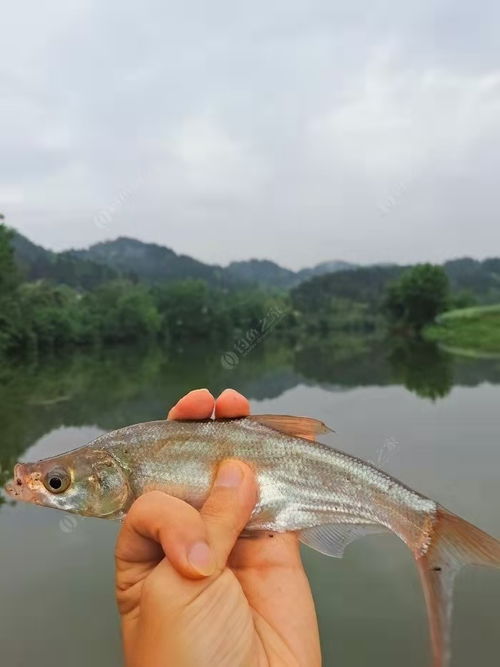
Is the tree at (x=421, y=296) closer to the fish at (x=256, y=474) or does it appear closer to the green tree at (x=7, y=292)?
the green tree at (x=7, y=292)

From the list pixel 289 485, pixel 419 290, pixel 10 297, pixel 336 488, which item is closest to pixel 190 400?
pixel 289 485

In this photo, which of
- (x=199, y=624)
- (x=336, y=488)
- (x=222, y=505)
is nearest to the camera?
(x=199, y=624)

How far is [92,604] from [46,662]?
1.07 metres

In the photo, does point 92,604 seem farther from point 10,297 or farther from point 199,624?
point 10,297

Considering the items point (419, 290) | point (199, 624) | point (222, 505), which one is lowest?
point (199, 624)

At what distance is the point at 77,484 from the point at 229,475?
94 centimetres

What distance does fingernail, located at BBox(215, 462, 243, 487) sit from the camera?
3.04 m

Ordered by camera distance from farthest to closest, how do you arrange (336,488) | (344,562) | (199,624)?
(344,562), (336,488), (199,624)

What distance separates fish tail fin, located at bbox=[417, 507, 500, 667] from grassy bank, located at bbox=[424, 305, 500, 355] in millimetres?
55572

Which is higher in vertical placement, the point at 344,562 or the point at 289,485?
the point at 289,485

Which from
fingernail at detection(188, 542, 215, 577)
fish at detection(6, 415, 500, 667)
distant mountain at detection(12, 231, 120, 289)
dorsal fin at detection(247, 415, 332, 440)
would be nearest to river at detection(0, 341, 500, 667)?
fish at detection(6, 415, 500, 667)

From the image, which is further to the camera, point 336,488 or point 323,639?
point 323,639

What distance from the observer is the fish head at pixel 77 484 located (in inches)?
124

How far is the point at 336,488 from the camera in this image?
10.6 feet
